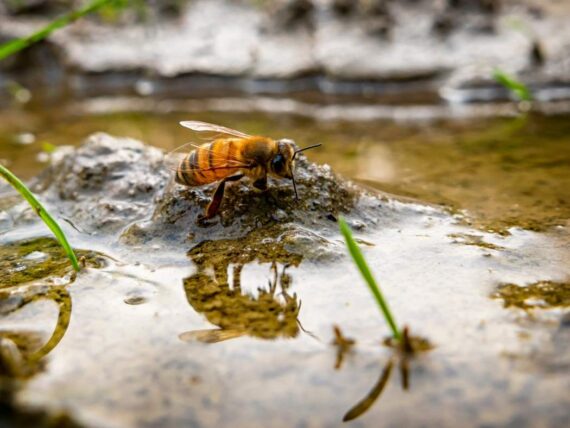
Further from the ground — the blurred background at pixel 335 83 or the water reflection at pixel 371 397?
the blurred background at pixel 335 83

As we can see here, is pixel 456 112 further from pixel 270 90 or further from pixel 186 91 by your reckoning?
pixel 186 91

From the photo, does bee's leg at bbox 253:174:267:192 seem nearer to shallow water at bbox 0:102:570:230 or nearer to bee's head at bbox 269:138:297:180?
bee's head at bbox 269:138:297:180

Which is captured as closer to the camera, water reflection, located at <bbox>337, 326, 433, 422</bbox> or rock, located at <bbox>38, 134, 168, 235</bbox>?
water reflection, located at <bbox>337, 326, 433, 422</bbox>

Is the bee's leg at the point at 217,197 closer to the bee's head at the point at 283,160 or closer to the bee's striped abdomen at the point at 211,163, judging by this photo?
the bee's striped abdomen at the point at 211,163

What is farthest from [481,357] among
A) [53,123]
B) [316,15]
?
[316,15]

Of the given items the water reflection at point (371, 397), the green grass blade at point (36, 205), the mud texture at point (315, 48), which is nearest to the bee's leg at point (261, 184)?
the green grass blade at point (36, 205)

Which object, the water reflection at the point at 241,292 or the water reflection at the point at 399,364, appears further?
the water reflection at the point at 241,292

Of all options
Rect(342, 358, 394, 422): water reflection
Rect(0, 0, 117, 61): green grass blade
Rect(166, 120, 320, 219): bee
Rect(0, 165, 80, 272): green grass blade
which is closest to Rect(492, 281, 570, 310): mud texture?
Rect(342, 358, 394, 422): water reflection
